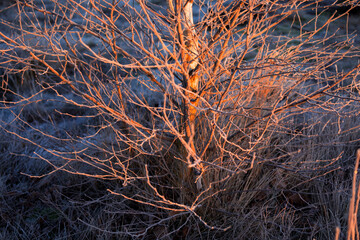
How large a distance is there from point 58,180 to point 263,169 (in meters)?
1.86

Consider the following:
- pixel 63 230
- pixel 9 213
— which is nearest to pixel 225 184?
pixel 63 230

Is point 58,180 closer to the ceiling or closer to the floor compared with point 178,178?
closer to the floor

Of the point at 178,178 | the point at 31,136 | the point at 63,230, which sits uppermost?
the point at 178,178

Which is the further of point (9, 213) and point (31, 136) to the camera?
point (31, 136)

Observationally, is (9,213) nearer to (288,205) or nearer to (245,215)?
(245,215)

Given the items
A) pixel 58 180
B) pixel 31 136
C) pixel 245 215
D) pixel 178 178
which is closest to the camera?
pixel 245 215

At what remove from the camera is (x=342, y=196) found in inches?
94.7

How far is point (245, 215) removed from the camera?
7.63 ft

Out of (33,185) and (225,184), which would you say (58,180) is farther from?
(225,184)

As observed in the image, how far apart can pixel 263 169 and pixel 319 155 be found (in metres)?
0.49

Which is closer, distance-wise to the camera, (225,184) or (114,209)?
(225,184)

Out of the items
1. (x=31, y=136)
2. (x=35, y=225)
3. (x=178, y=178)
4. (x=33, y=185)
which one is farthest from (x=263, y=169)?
(x=31, y=136)

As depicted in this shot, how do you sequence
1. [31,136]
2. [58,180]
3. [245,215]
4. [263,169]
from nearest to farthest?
[245,215]
[263,169]
[58,180]
[31,136]

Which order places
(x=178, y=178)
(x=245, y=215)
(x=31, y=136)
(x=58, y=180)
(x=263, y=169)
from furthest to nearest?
(x=31, y=136) → (x=58, y=180) → (x=263, y=169) → (x=178, y=178) → (x=245, y=215)
